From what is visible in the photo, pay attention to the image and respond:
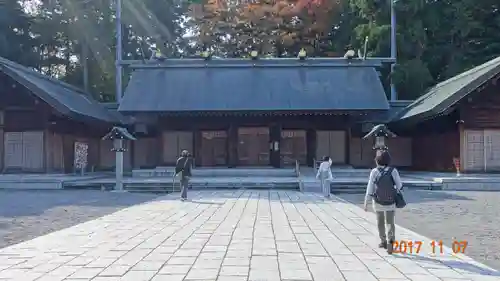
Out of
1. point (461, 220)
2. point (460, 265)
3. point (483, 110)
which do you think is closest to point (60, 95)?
point (483, 110)

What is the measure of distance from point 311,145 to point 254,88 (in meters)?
4.13

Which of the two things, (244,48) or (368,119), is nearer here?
(368,119)

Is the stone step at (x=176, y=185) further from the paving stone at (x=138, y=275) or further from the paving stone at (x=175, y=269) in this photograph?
the paving stone at (x=138, y=275)

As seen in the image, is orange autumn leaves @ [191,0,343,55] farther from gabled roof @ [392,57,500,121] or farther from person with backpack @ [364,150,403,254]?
person with backpack @ [364,150,403,254]

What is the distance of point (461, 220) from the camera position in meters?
10.7

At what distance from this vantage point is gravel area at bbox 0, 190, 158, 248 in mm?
9164

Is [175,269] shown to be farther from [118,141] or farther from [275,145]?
[275,145]

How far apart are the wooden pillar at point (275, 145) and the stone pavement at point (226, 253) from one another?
1533 cm

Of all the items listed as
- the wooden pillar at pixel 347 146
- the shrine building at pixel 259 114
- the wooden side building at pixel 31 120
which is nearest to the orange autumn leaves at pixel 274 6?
the shrine building at pixel 259 114

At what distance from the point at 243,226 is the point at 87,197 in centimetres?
878

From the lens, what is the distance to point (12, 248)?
7.39 m

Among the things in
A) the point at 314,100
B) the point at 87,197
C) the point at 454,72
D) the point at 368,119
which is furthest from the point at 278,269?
the point at 454,72

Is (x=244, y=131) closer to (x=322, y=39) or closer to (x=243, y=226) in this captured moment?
(x=322, y=39)

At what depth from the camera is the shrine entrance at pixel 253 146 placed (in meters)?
27.2
